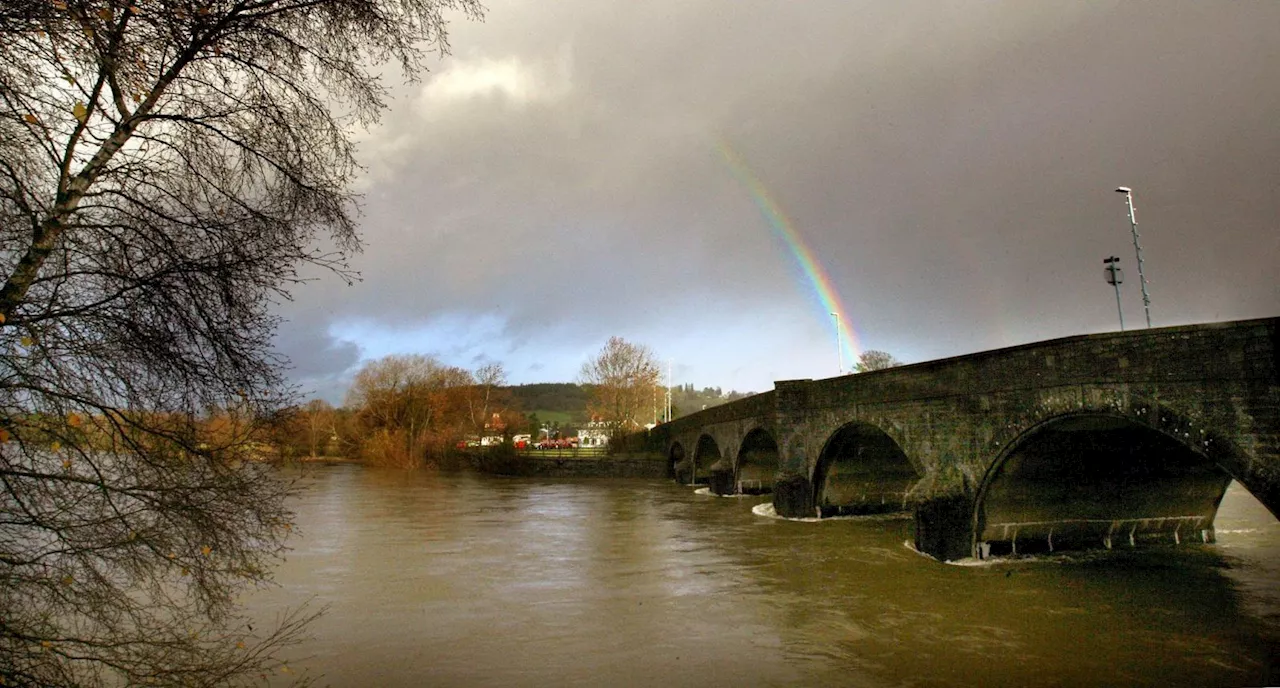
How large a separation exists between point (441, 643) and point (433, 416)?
58.4m

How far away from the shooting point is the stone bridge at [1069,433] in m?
9.36

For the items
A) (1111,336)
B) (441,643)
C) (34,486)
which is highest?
(1111,336)

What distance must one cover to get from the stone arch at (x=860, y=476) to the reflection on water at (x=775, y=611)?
104 inches

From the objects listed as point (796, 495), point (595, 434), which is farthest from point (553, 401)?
point (796, 495)

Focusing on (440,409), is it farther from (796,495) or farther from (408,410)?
(796,495)

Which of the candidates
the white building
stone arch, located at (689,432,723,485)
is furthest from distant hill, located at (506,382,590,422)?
stone arch, located at (689,432,723,485)

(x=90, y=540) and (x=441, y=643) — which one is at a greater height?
(x=90, y=540)

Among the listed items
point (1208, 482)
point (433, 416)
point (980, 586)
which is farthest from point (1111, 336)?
point (433, 416)

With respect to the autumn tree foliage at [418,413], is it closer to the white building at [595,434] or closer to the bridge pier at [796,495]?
the white building at [595,434]

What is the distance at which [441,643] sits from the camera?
9.90 m

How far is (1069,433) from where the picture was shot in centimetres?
1307

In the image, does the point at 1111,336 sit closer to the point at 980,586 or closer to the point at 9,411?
the point at 980,586

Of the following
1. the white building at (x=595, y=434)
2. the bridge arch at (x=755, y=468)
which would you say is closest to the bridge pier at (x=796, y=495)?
the bridge arch at (x=755, y=468)

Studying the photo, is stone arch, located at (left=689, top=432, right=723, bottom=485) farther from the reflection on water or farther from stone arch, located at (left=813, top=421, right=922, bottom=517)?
the reflection on water
